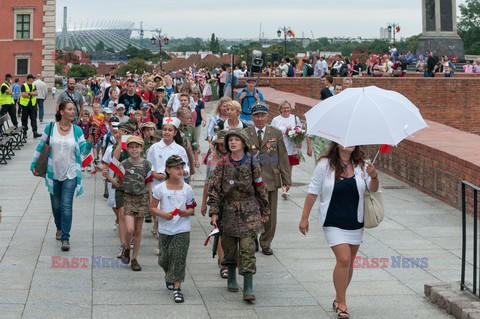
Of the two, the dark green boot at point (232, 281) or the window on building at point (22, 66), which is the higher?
the window on building at point (22, 66)

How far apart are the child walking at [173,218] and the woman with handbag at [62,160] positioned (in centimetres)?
252

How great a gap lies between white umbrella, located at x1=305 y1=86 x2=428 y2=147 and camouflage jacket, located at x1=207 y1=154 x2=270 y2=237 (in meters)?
1.01

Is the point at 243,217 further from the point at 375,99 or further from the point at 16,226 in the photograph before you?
the point at 16,226

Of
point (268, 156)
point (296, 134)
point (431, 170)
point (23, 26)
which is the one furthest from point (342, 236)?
point (23, 26)

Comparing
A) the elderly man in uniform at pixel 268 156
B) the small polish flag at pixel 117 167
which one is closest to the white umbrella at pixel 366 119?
the elderly man in uniform at pixel 268 156

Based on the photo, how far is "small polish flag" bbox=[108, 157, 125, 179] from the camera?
11.0 m

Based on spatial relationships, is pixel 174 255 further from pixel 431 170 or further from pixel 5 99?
pixel 5 99

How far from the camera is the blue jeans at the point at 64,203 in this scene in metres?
11.6

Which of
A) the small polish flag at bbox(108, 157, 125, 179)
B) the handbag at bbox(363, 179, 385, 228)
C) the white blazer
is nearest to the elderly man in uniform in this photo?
the small polish flag at bbox(108, 157, 125, 179)

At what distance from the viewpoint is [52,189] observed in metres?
11.9

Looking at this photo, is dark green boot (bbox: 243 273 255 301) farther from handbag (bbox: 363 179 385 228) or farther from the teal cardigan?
the teal cardigan

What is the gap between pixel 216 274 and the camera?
10.4 metres

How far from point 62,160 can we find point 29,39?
69002 millimetres

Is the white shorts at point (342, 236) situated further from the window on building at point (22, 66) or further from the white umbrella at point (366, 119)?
the window on building at point (22, 66)
